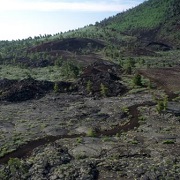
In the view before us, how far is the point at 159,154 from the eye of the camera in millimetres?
39281

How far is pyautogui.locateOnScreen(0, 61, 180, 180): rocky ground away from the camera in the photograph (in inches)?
1431

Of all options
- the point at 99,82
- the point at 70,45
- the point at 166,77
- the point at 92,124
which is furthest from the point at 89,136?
the point at 70,45

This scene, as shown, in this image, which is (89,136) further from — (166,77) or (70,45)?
(70,45)

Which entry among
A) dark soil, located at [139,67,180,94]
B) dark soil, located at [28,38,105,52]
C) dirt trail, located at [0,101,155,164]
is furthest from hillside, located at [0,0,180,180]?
dark soil, located at [28,38,105,52]

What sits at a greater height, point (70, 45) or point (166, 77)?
point (70, 45)

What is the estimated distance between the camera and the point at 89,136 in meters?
47.3

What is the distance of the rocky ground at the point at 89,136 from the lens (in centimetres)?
3634

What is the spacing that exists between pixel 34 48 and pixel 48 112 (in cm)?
10254

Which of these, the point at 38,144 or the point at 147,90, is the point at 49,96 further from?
the point at 38,144

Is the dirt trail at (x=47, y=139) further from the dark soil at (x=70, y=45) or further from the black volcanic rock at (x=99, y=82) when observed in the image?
the dark soil at (x=70, y=45)

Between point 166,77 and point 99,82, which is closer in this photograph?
point 99,82

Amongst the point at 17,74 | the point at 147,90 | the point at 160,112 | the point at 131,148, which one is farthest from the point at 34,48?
the point at 131,148

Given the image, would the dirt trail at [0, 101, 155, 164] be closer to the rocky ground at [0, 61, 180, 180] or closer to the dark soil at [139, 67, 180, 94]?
the rocky ground at [0, 61, 180, 180]

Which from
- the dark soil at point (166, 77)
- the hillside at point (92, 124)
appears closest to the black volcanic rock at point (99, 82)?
the hillside at point (92, 124)
